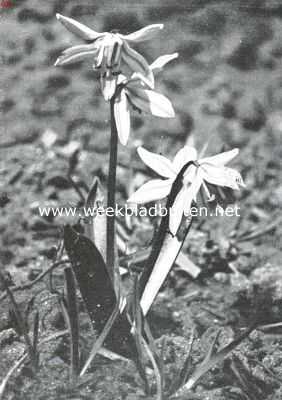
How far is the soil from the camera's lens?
1607 millimetres

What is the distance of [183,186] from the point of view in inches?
56.7

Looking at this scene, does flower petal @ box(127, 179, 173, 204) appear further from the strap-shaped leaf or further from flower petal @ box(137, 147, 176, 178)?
the strap-shaped leaf

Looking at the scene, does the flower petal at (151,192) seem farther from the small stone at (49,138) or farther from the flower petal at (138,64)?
the small stone at (49,138)

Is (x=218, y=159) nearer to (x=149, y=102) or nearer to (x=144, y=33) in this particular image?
(x=149, y=102)

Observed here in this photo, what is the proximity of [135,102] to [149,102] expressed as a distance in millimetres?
33

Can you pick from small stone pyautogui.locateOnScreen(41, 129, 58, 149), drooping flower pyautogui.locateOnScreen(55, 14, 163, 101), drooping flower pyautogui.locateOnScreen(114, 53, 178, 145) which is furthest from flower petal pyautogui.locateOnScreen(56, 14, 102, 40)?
small stone pyautogui.locateOnScreen(41, 129, 58, 149)

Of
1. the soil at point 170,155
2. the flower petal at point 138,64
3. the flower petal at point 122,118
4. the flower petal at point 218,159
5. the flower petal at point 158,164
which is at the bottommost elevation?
the soil at point 170,155

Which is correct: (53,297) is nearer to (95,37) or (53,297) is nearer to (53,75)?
(95,37)

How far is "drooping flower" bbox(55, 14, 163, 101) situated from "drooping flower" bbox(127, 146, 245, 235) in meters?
0.20

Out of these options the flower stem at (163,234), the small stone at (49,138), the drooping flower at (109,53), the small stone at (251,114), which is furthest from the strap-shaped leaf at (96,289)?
the small stone at (251,114)

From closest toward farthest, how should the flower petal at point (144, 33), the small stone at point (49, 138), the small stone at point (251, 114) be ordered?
1. the flower petal at point (144, 33)
2. the small stone at point (49, 138)
3. the small stone at point (251, 114)

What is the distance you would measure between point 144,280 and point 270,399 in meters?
0.42

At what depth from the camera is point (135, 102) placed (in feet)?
4.74

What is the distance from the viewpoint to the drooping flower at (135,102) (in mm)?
1427
